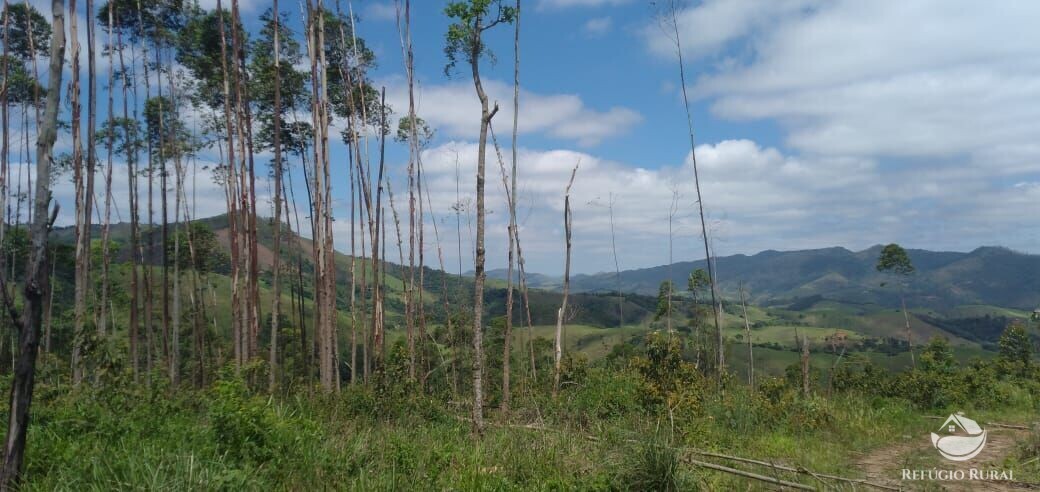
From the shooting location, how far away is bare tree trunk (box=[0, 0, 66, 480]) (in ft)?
12.5

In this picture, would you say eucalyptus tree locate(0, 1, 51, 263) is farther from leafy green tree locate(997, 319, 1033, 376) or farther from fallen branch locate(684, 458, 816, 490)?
leafy green tree locate(997, 319, 1033, 376)

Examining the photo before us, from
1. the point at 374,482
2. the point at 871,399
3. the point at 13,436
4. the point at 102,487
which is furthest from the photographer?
the point at 871,399

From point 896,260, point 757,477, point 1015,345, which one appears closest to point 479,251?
point 757,477

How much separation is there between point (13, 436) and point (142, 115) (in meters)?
19.5

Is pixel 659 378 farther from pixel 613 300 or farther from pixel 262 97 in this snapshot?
pixel 613 300

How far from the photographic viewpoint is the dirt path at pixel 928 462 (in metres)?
5.98

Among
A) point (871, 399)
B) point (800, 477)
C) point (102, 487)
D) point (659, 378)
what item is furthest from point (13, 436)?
point (871, 399)

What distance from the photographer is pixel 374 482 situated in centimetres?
498

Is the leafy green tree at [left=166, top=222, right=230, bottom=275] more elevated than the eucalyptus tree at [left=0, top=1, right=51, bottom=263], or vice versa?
the eucalyptus tree at [left=0, top=1, right=51, bottom=263]

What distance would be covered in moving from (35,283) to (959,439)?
12061 millimetres

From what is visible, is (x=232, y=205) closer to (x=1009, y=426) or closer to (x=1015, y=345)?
(x=1009, y=426)

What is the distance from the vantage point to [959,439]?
350 inches

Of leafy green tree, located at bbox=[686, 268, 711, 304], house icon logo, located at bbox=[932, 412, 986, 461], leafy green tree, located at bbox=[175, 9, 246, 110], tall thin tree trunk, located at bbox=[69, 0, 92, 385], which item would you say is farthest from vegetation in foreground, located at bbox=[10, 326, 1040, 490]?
leafy green tree, located at bbox=[686, 268, 711, 304]

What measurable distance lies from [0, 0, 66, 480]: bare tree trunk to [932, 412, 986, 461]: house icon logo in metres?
10.3
